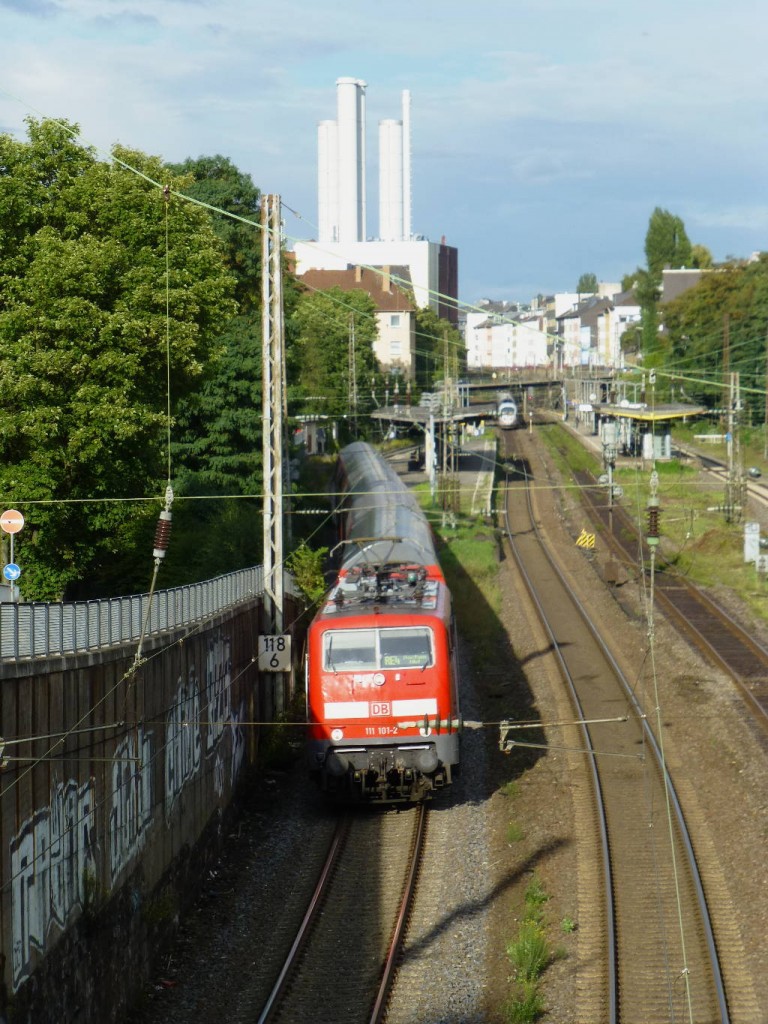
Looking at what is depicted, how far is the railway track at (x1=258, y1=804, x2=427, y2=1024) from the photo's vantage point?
1262cm

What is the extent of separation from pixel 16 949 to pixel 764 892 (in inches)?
366

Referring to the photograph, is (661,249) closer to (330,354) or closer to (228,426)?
(330,354)

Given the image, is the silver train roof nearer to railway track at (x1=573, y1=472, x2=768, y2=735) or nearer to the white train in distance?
railway track at (x1=573, y1=472, x2=768, y2=735)

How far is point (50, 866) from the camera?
1050 centimetres

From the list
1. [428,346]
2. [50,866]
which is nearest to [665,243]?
[428,346]

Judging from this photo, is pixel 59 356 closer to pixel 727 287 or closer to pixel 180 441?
pixel 180 441

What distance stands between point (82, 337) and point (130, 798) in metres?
12.7

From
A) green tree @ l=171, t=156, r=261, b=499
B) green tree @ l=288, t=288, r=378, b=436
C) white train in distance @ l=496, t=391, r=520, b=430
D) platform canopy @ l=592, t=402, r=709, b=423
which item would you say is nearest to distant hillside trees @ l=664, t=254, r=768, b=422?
white train in distance @ l=496, t=391, r=520, b=430

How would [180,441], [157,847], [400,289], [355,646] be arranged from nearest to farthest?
[157,847], [355,646], [180,441], [400,289]

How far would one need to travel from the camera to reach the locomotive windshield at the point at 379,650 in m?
17.6

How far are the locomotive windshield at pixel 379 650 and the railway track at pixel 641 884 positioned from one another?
2853mm

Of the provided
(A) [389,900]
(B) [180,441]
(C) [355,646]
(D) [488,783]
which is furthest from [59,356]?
(B) [180,441]

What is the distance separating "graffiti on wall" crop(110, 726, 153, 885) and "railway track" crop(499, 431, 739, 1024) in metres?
4.86

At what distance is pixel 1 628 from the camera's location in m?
10.1
